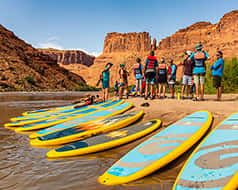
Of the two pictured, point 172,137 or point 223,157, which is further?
point 172,137

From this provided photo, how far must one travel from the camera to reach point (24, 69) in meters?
41.5

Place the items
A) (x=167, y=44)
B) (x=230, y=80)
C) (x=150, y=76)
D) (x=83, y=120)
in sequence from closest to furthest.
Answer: (x=83, y=120) < (x=150, y=76) < (x=230, y=80) < (x=167, y=44)

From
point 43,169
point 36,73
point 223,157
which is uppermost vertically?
point 36,73

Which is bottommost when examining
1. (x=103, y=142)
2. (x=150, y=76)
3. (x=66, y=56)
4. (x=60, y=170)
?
(x=60, y=170)

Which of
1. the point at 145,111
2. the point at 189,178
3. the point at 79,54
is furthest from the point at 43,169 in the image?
the point at 79,54

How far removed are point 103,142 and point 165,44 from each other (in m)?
120

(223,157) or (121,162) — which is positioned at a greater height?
(223,157)

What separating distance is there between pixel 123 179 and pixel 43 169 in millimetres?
1119

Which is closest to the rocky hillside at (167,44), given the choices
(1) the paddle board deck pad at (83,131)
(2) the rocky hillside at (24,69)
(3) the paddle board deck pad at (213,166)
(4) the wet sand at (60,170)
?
(2) the rocky hillside at (24,69)

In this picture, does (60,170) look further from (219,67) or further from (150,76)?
(219,67)

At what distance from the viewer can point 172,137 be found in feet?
10.7

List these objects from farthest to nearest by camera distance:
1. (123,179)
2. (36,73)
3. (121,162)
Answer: (36,73), (121,162), (123,179)

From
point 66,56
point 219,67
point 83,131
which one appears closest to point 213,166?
point 83,131

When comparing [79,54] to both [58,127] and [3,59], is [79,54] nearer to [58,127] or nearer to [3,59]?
[3,59]
